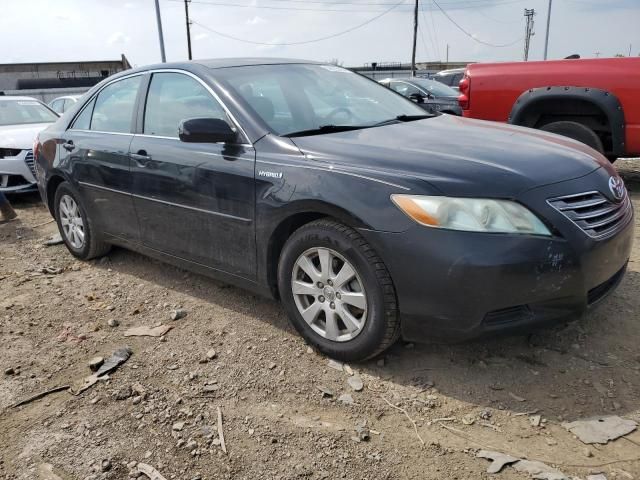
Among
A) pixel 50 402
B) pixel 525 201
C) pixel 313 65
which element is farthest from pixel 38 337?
pixel 525 201

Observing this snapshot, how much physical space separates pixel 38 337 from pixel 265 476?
213 centimetres

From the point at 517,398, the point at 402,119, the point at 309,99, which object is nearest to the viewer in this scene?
the point at 517,398

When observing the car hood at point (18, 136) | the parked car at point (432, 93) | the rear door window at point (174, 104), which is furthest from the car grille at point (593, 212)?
the parked car at point (432, 93)

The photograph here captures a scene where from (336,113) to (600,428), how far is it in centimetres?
230

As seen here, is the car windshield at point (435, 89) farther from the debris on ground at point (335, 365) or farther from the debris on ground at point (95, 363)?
the debris on ground at point (95, 363)

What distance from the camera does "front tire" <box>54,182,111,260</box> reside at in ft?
15.4

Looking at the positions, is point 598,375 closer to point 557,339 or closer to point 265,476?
point 557,339

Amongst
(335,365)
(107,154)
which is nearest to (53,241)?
(107,154)

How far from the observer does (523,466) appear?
86.8 inches

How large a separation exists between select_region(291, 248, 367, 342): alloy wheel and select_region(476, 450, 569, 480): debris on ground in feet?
2.90

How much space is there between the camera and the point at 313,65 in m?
4.12

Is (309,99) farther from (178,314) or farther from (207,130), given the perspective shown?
(178,314)

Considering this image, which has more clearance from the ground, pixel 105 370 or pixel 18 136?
pixel 18 136

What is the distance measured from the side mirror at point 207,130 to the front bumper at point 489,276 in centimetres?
109
